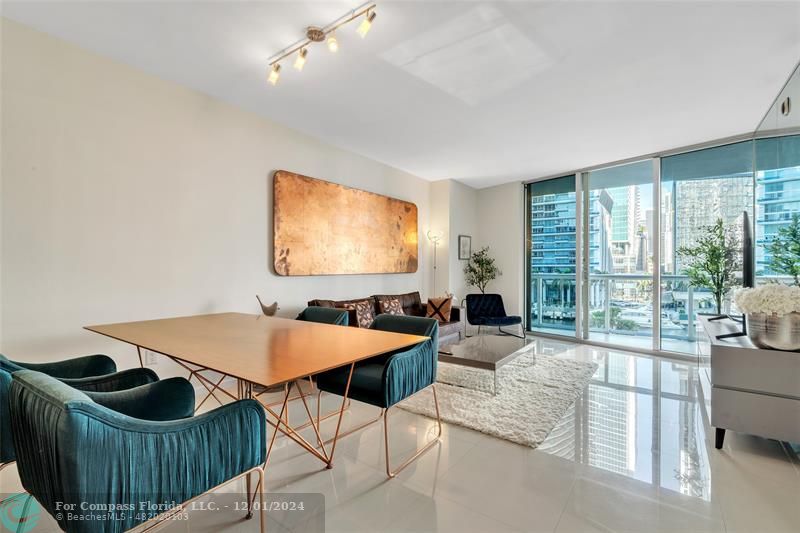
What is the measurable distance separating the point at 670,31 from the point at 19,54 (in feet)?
14.0

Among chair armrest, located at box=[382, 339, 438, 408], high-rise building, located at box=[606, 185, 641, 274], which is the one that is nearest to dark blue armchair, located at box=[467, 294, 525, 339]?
high-rise building, located at box=[606, 185, 641, 274]

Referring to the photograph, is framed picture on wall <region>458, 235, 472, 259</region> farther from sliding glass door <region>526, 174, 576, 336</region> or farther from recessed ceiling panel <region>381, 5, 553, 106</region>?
recessed ceiling panel <region>381, 5, 553, 106</region>

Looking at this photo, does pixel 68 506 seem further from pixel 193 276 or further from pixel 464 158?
pixel 464 158

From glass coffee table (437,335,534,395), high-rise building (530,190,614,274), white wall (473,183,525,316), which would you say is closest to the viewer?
glass coffee table (437,335,534,395)

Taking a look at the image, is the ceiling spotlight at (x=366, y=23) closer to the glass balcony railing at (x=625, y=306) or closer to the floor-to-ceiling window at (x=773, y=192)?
the floor-to-ceiling window at (x=773, y=192)

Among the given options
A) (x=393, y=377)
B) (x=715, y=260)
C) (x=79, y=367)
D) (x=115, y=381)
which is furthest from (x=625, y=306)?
(x=79, y=367)

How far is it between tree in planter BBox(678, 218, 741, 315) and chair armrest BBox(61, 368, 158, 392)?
526cm

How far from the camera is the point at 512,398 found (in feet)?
10.1

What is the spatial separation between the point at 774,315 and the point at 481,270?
4.35 meters

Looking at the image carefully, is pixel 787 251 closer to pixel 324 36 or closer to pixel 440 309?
pixel 440 309

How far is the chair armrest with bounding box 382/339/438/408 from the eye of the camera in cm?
194

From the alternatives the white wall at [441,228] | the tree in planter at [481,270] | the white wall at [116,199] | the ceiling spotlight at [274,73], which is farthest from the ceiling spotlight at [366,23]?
the tree in planter at [481,270]

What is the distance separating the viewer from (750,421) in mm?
2201

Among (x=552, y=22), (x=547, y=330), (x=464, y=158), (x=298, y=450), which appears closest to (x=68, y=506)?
(x=298, y=450)
